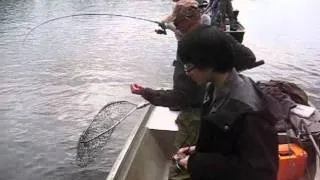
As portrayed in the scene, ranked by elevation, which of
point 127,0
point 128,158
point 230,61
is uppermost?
point 230,61

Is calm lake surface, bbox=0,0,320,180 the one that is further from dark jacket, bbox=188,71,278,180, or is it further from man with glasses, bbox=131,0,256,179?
dark jacket, bbox=188,71,278,180

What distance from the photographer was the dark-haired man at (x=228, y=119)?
1.66 meters

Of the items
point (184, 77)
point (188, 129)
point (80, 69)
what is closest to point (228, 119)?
point (184, 77)

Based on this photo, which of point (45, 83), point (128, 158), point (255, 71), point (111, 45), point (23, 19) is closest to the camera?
point (128, 158)

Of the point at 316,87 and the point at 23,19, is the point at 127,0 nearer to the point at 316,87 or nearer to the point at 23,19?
the point at 23,19

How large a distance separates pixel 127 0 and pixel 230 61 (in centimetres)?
2541

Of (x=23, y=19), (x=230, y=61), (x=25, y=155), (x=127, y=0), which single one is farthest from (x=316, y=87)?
(x=127, y=0)

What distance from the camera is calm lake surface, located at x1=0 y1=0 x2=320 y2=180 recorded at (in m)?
7.88

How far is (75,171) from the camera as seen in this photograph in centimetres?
719

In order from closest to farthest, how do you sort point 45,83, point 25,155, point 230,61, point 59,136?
point 230,61 < point 25,155 < point 59,136 < point 45,83

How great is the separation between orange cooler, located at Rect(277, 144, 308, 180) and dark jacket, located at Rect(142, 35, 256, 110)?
872 millimetres

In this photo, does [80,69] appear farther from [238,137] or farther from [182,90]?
[238,137]

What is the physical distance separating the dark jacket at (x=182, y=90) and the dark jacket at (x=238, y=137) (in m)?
1.25

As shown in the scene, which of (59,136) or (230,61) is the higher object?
(230,61)
